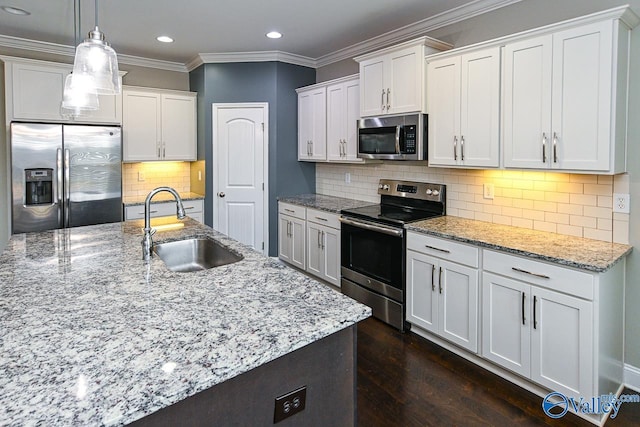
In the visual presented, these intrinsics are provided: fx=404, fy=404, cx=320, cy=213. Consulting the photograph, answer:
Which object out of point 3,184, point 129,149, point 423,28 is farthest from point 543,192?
point 3,184

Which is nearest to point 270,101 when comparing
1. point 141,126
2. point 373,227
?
point 141,126

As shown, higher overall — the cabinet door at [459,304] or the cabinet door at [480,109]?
the cabinet door at [480,109]

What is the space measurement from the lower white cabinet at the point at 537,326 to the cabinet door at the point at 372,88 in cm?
175

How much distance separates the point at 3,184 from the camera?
163 inches

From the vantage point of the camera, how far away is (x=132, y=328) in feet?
4.23

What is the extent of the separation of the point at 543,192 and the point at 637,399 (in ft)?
4.52

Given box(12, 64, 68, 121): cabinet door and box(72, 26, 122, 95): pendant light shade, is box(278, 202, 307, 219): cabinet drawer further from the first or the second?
box(72, 26, 122, 95): pendant light shade

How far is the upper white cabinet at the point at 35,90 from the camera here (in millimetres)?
3865

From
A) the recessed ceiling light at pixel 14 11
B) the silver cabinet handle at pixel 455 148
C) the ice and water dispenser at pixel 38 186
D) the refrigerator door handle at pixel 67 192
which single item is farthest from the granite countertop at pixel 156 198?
the silver cabinet handle at pixel 455 148

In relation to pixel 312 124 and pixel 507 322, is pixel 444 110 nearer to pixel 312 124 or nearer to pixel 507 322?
pixel 507 322

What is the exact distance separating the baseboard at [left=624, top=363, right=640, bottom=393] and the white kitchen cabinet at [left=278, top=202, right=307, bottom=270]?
295 centimetres

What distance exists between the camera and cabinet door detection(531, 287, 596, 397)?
2145mm

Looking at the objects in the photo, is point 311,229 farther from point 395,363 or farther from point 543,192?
point 543,192

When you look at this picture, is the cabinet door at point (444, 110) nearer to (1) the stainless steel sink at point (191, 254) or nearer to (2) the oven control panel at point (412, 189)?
(2) the oven control panel at point (412, 189)
